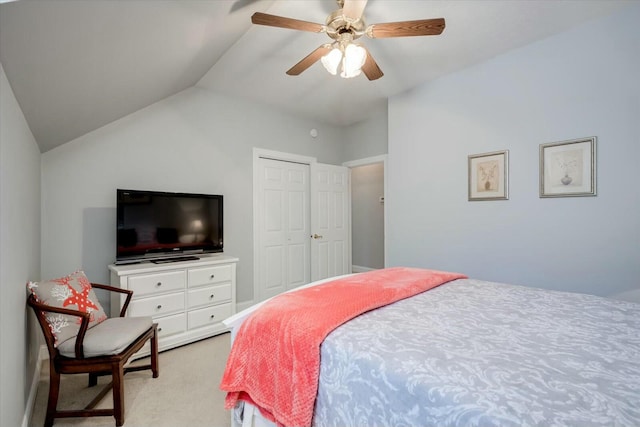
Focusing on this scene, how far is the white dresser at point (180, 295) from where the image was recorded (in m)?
2.47

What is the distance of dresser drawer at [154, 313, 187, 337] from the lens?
8.51 feet

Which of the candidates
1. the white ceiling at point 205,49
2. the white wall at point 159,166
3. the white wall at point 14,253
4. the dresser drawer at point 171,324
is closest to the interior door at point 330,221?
the white wall at point 159,166

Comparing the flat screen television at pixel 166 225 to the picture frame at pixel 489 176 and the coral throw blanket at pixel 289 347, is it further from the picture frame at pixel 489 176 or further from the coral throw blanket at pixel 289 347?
the picture frame at pixel 489 176

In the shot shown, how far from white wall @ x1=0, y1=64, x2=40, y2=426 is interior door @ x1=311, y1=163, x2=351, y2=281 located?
3054 mm

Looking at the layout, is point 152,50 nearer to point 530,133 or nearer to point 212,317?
point 212,317

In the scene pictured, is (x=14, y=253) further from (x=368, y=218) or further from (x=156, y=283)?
(x=368, y=218)

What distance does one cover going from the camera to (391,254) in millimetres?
3799

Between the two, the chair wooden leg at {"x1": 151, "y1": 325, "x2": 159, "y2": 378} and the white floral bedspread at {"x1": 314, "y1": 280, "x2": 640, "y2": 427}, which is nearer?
the white floral bedspread at {"x1": 314, "y1": 280, "x2": 640, "y2": 427}

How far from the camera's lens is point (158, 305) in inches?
101

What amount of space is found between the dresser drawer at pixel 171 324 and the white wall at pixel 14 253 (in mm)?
824

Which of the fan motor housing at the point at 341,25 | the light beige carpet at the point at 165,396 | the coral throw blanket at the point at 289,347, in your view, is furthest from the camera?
the fan motor housing at the point at 341,25

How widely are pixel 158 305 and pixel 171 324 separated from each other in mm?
235

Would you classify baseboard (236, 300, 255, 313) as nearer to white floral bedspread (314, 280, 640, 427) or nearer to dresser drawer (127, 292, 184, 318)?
dresser drawer (127, 292, 184, 318)

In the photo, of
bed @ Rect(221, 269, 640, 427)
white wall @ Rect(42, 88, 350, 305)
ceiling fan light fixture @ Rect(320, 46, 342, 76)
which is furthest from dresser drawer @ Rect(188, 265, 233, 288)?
ceiling fan light fixture @ Rect(320, 46, 342, 76)
